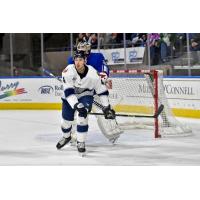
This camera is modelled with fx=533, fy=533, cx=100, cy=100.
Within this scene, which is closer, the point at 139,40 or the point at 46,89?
the point at 139,40

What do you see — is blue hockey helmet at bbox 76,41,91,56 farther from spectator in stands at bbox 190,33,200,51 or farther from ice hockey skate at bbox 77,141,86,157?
spectator in stands at bbox 190,33,200,51

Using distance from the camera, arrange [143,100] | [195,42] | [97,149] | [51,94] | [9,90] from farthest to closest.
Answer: [9,90]
[51,94]
[195,42]
[143,100]
[97,149]

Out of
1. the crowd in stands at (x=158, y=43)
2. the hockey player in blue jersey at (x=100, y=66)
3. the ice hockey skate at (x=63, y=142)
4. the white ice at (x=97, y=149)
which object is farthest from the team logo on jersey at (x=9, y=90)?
the ice hockey skate at (x=63, y=142)

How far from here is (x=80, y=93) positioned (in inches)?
145

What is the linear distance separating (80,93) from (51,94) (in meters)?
2.63

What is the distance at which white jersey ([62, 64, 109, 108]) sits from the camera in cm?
358

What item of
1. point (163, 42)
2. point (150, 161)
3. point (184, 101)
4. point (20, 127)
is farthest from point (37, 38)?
point (150, 161)

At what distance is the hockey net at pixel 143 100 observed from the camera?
442 centimetres

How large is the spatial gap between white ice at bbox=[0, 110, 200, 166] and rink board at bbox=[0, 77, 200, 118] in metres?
0.32

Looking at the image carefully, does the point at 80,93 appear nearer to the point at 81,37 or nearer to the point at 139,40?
the point at 81,37

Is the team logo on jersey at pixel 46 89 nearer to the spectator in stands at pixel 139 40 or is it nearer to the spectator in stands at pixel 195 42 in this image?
the spectator in stands at pixel 139 40

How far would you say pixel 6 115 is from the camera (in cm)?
599

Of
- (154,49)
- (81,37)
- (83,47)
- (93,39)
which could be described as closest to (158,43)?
(154,49)

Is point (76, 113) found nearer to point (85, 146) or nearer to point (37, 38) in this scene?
point (85, 146)
